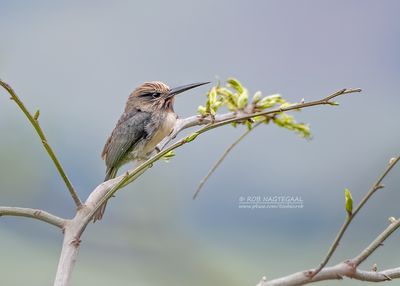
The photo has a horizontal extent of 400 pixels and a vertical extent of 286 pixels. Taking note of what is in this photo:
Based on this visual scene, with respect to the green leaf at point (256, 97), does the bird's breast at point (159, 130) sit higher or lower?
lower

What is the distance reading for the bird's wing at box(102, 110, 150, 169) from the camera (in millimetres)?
1167

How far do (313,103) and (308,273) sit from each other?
0.60ft

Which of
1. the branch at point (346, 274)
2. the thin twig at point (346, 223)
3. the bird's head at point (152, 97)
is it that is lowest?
the branch at point (346, 274)

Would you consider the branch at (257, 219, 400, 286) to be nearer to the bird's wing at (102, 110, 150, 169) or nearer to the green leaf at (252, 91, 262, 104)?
the green leaf at (252, 91, 262, 104)

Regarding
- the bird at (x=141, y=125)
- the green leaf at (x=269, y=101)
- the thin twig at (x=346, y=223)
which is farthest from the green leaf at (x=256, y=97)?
the bird at (x=141, y=125)

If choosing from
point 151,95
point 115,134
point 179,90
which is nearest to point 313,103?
point 179,90

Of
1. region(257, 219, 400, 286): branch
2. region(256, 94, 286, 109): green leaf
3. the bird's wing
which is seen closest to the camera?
region(257, 219, 400, 286): branch

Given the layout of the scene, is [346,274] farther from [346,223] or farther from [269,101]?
[269,101]

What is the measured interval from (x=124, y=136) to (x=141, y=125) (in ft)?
0.26

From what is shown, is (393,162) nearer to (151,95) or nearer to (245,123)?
(245,123)

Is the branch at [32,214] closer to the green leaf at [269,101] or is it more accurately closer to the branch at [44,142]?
the branch at [44,142]

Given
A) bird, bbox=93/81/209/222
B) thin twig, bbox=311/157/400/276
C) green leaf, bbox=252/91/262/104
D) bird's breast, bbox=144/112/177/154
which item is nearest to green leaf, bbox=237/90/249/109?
green leaf, bbox=252/91/262/104

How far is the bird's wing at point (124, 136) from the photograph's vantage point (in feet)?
3.83

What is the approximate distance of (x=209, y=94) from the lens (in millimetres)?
664
